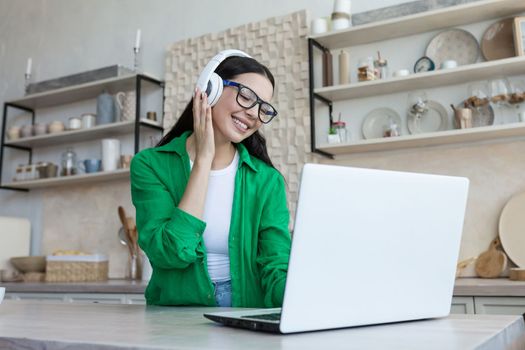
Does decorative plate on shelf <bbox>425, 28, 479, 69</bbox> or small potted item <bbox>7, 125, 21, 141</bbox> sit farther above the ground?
decorative plate on shelf <bbox>425, 28, 479, 69</bbox>

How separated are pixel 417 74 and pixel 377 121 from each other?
1.15 ft

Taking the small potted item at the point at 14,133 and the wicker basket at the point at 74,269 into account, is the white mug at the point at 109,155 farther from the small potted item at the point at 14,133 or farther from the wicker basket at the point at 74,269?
the small potted item at the point at 14,133

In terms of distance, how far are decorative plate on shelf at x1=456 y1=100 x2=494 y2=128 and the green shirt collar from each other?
1429 millimetres

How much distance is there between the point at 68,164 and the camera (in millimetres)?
3551

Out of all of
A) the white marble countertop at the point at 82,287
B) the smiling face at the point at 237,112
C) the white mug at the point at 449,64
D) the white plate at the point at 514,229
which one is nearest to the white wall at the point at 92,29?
the white mug at the point at 449,64

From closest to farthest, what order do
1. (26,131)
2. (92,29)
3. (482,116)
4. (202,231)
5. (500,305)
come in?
(202,231) → (500,305) → (482,116) → (26,131) → (92,29)

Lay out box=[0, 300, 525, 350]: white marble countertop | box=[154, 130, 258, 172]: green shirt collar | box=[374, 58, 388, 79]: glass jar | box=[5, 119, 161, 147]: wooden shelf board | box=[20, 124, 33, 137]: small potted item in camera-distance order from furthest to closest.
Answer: box=[20, 124, 33, 137]: small potted item → box=[5, 119, 161, 147]: wooden shelf board → box=[374, 58, 388, 79]: glass jar → box=[154, 130, 258, 172]: green shirt collar → box=[0, 300, 525, 350]: white marble countertop

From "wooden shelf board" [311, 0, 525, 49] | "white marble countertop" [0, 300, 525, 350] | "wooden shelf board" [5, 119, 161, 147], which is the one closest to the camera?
"white marble countertop" [0, 300, 525, 350]

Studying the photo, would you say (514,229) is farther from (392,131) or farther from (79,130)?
(79,130)

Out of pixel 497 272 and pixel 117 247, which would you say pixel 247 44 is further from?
pixel 497 272

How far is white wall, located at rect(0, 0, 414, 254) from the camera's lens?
3.32 m

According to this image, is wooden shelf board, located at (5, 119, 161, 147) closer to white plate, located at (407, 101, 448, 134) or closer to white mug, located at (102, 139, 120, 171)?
white mug, located at (102, 139, 120, 171)

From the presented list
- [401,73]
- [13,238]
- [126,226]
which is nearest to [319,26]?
[401,73]

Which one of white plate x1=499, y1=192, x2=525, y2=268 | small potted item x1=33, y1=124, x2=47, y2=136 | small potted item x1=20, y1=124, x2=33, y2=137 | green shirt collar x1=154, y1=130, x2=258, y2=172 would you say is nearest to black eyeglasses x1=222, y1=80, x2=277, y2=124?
green shirt collar x1=154, y1=130, x2=258, y2=172
